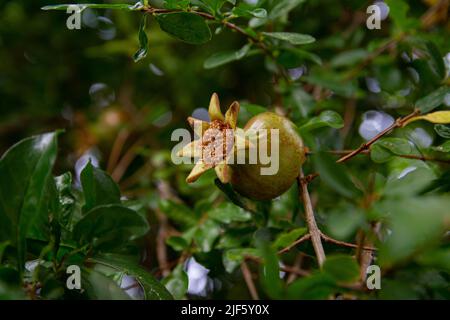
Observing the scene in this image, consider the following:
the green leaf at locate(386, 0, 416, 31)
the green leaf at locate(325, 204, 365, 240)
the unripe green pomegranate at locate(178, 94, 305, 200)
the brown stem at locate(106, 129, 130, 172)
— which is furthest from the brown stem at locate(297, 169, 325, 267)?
the brown stem at locate(106, 129, 130, 172)

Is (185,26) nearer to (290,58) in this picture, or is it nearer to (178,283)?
(290,58)

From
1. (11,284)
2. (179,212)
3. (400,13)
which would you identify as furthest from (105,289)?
(400,13)

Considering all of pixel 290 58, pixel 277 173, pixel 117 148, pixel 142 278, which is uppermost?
pixel 290 58

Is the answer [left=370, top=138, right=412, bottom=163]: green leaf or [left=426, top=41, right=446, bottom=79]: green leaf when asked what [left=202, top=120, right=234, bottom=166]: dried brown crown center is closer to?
[left=370, top=138, right=412, bottom=163]: green leaf

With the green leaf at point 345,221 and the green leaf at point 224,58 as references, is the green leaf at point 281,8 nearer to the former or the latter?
the green leaf at point 224,58

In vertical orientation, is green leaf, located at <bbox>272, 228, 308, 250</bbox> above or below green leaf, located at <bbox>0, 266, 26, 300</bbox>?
below

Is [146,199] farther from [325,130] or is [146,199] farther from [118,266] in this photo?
[118,266]

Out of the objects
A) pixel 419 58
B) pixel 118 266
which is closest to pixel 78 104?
pixel 419 58
